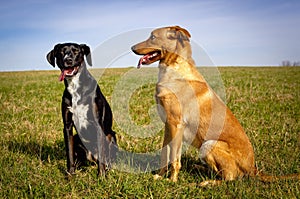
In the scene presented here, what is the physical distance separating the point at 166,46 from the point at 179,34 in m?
0.26

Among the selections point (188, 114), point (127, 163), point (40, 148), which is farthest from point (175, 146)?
point (40, 148)

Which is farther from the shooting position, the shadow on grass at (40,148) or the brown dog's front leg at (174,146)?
the shadow on grass at (40,148)

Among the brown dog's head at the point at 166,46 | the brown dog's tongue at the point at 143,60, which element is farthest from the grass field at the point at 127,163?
the brown dog's head at the point at 166,46

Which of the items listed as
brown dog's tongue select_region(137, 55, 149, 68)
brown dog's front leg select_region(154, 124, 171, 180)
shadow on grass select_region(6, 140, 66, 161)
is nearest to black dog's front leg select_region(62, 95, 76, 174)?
shadow on grass select_region(6, 140, 66, 161)

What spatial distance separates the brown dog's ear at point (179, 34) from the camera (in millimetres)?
4504

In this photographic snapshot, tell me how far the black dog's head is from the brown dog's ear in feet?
4.44

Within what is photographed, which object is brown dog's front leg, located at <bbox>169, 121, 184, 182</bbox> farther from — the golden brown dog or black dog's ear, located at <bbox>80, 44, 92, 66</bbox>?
black dog's ear, located at <bbox>80, 44, 92, 66</bbox>

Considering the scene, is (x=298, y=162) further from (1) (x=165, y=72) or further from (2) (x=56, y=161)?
(2) (x=56, y=161)

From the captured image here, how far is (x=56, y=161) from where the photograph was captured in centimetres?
496

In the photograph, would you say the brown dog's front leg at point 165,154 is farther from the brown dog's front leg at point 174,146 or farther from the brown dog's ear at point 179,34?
the brown dog's ear at point 179,34

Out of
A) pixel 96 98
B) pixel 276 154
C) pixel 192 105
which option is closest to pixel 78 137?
pixel 96 98

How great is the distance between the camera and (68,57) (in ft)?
14.7

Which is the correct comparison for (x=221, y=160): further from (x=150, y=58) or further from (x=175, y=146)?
(x=150, y=58)

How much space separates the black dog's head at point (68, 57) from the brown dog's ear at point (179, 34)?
1.35 meters
